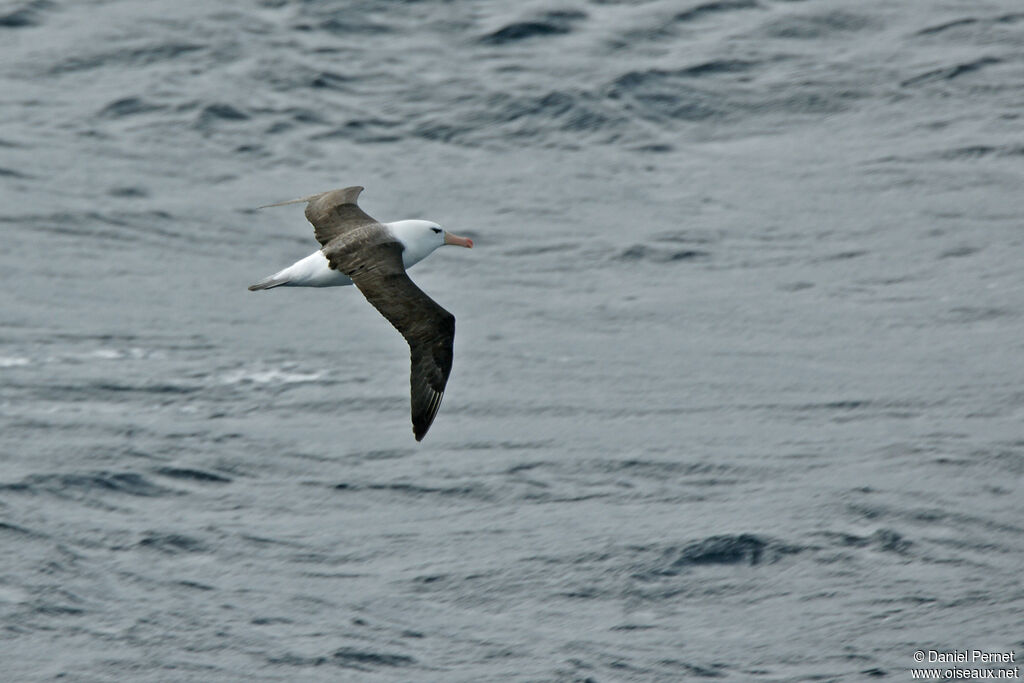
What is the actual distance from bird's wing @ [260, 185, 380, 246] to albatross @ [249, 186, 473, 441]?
1.5 inches

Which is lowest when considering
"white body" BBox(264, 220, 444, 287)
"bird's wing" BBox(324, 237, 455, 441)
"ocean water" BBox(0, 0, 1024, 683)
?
"ocean water" BBox(0, 0, 1024, 683)

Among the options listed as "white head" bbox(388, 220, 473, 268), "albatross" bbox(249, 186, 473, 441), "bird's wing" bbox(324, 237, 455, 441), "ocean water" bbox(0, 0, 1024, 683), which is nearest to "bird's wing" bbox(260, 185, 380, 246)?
"albatross" bbox(249, 186, 473, 441)

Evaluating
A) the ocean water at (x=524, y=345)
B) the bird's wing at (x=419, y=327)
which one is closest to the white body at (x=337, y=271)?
the bird's wing at (x=419, y=327)

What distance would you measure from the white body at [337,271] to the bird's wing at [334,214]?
422 millimetres

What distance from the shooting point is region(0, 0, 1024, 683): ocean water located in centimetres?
2186

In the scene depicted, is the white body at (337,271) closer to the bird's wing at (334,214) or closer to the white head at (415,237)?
the white head at (415,237)

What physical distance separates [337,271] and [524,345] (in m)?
12.1

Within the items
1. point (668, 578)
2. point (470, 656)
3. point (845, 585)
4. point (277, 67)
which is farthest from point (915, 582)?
point (277, 67)

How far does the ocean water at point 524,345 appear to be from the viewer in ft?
71.7

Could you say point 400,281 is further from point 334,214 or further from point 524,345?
point 524,345

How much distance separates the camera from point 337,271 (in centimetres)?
1652

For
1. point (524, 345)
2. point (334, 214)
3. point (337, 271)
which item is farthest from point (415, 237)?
point (524, 345)

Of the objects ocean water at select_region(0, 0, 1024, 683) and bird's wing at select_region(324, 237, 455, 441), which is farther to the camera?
ocean water at select_region(0, 0, 1024, 683)

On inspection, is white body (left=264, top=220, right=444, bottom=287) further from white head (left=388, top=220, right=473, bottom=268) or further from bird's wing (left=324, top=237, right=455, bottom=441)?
bird's wing (left=324, top=237, right=455, bottom=441)
